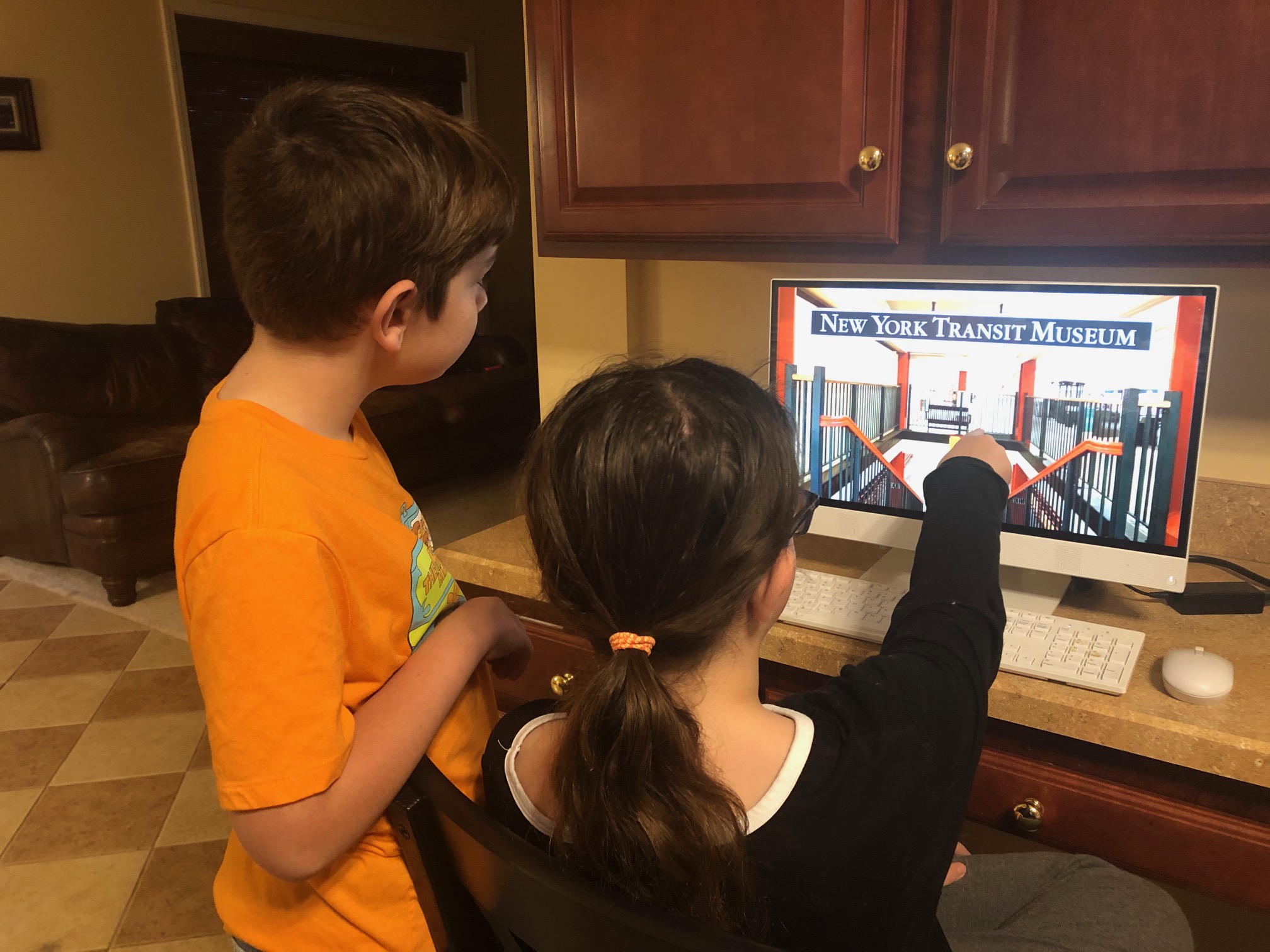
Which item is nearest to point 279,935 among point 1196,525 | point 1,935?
point 1196,525

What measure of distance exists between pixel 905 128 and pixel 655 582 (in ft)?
2.34

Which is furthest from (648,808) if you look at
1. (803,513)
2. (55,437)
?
(55,437)

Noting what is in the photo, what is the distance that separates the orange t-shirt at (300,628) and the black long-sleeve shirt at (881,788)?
0.13m

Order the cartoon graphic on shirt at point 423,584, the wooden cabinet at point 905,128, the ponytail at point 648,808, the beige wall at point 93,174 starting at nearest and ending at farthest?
1. the ponytail at point 648,808
2. the cartoon graphic on shirt at point 423,584
3. the wooden cabinet at point 905,128
4. the beige wall at point 93,174

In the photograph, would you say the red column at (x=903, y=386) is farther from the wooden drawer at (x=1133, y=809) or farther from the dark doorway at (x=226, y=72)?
the dark doorway at (x=226, y=72)

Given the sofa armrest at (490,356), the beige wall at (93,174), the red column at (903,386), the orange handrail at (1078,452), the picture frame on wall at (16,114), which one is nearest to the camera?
the orange handrail at (1078,452)

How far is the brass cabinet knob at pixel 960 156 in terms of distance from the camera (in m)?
1.05

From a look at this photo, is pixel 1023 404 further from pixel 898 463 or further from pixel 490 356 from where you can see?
pixel 490 356

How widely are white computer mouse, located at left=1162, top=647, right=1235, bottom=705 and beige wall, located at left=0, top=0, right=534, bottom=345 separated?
158 inches

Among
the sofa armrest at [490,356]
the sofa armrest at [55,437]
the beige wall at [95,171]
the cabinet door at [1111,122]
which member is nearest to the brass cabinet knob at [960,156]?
the cabinet door at [1111,122]

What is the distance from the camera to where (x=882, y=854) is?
2.25 ft

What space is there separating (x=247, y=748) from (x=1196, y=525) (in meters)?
1.30

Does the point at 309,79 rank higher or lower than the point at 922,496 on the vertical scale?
higher

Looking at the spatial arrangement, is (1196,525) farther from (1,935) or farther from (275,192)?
(1,935)
